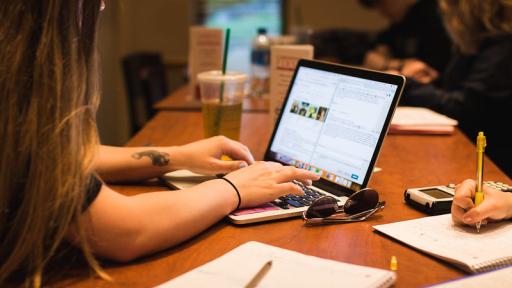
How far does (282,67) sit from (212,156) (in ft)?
1.49

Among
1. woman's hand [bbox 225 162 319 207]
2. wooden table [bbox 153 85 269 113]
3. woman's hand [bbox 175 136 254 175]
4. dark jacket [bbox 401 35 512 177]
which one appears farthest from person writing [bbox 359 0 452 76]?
woman's hand [bbox 225 162 319 207]

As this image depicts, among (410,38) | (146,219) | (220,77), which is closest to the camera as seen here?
(146,219)

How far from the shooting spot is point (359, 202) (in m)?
1.19

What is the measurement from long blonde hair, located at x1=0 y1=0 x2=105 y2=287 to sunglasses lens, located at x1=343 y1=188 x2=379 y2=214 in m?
0.51

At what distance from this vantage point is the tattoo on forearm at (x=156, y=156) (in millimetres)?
1395

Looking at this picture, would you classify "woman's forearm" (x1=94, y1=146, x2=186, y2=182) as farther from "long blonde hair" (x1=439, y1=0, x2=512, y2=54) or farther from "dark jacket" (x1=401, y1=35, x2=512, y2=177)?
"long blonde hair" (x1=439, y1=0, x2=512, y2=54)

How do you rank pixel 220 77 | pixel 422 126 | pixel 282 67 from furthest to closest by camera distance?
pixel 422 126
pixel 282 67
pixel 220 77

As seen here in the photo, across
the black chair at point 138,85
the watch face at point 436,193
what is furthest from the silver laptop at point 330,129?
the black chair at point 138,85

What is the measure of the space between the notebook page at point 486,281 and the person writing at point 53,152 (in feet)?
1.50

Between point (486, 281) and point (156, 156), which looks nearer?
point (486, 281)

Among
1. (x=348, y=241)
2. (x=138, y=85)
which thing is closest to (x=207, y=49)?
(x=138, y=85)

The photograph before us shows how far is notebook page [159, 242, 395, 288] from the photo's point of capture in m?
0.89

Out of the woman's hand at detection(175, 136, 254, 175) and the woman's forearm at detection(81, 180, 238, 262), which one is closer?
the woman's forearm at detection(81, 180, 238, 262)

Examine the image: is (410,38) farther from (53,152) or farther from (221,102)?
(53,152)
